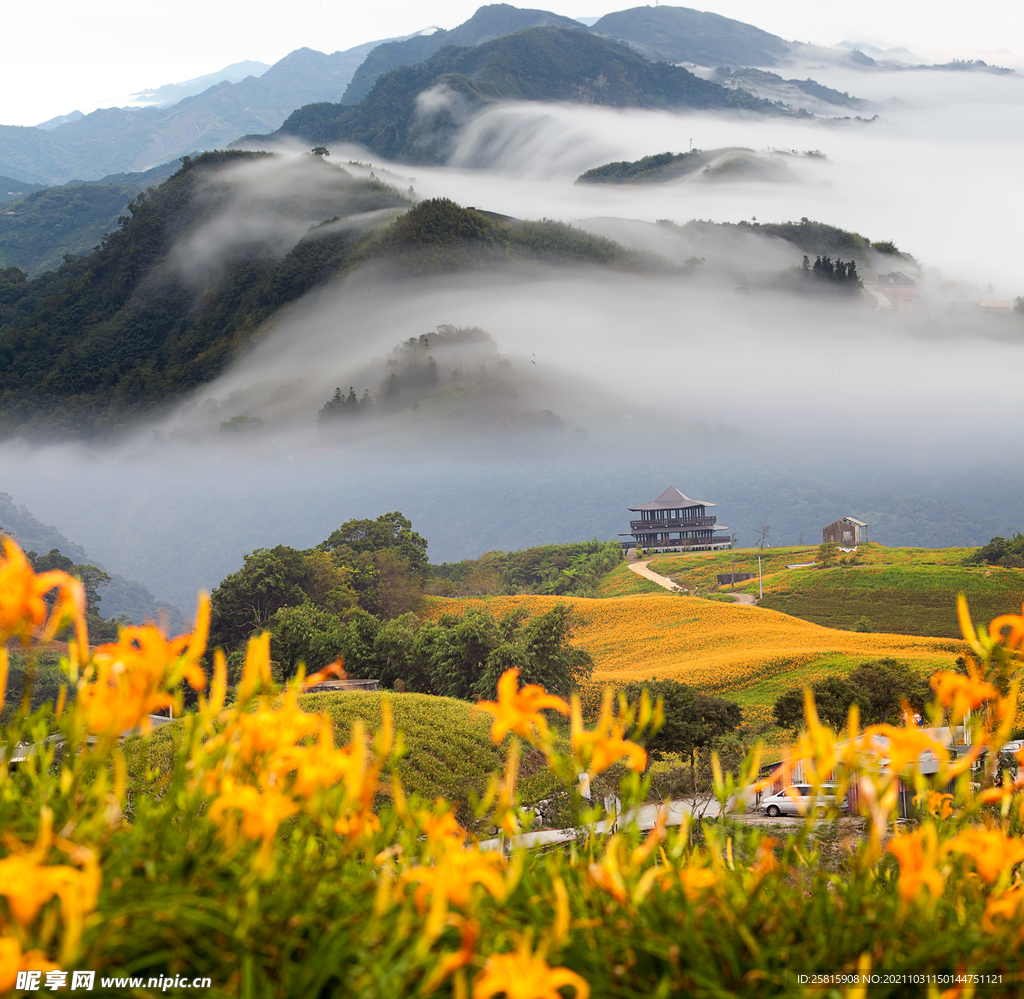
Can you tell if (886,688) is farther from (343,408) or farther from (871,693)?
(343,408)

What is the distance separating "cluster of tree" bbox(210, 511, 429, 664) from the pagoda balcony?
1650 cm

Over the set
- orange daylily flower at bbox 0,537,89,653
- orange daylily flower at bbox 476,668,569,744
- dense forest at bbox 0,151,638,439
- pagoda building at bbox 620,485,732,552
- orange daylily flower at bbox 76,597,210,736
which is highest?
dense forest at bbox 0,151,638,439

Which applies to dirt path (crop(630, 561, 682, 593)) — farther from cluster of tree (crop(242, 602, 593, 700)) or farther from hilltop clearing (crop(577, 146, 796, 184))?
hilltop clearing (crop(577, 146, 796, 184))

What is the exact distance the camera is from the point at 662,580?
33031mm

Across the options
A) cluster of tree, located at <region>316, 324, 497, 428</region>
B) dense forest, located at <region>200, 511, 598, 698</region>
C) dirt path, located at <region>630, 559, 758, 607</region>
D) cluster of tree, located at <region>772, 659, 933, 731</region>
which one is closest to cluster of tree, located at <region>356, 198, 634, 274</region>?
cluster of tree, located at <region>316, 324, 497, 428</region>

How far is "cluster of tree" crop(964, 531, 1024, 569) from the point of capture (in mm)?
26938

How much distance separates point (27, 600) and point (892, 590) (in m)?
29.4

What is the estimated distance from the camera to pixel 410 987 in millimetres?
1075

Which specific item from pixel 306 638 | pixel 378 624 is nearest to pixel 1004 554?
pixel 378 624

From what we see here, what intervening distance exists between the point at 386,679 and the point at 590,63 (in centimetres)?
12537

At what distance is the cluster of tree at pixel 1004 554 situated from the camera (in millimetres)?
26938

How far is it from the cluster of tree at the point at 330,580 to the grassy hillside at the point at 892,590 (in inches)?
472

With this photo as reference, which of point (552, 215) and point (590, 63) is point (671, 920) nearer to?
point (552, 215)

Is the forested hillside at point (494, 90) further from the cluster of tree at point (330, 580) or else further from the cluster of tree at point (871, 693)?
the cluster of tree at point (871, 693)
